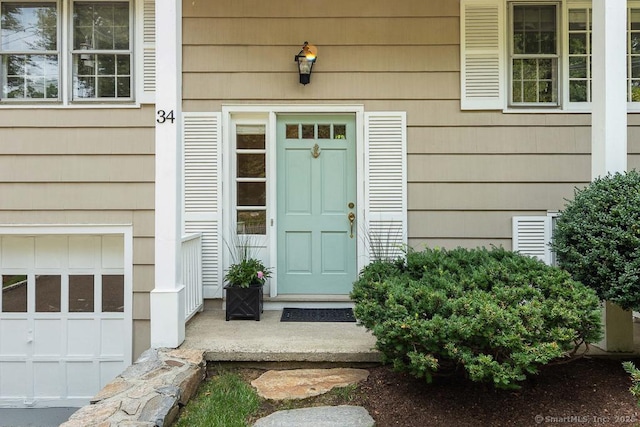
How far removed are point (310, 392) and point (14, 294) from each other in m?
3.17

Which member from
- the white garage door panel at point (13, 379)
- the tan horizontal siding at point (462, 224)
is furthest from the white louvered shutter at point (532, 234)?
the white garage door panel at point (13, 379)

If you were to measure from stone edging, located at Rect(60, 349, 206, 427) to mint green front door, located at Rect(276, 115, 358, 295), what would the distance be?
4.78 feet

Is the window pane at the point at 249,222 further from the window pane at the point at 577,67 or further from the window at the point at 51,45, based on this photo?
→ the window pane at the point at 577,67

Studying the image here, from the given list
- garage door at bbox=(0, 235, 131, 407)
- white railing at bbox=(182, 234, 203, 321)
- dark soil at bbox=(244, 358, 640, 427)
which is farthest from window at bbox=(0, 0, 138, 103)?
dark soil at bbox=(244, 358, 640, 427)

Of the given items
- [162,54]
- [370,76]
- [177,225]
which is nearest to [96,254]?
[177,225]

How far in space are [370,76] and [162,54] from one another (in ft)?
6.05

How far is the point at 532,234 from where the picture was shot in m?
3.82

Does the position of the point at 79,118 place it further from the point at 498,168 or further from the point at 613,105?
the point at 613,105

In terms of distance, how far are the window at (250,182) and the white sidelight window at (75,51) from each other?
92 cm

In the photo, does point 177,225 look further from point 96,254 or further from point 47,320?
point 47,320

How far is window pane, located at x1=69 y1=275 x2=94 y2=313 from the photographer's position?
394 centimetres

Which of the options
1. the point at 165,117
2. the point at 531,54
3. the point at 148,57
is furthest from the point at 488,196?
the point at 148,57

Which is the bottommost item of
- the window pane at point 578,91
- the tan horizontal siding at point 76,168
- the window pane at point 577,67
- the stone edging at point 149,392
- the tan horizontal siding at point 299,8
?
the stone edging at point 149,392

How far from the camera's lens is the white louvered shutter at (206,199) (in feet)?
12.8
